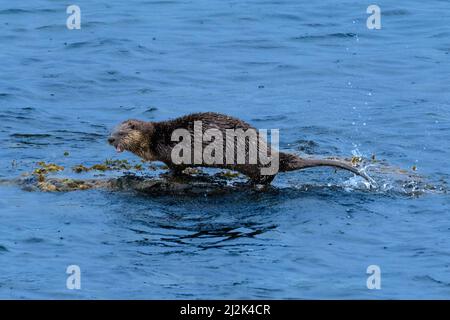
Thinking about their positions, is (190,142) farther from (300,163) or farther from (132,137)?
(300,163)

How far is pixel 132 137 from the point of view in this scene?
12445 millimetres

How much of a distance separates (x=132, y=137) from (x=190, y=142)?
0.74 m

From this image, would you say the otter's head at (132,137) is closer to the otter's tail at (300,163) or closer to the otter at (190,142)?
the otter at (190,142)

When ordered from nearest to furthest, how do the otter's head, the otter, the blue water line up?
the blue water, the otter, the otter's head

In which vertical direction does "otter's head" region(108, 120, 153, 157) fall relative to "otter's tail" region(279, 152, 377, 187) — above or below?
above

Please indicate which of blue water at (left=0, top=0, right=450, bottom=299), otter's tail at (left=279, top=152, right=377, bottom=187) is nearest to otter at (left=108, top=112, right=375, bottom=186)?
otter's tail at (left=279, top=152, right=377, bottom=187)

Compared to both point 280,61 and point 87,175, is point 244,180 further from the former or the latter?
point 280,61

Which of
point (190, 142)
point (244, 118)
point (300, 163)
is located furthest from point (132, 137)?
point (244, 118)

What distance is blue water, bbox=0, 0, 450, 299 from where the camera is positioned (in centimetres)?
1005

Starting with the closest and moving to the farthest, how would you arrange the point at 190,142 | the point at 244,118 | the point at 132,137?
the point at 190,142 < the point at 132,137 < the point at 244,118

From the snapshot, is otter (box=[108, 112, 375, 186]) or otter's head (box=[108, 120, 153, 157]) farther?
otter's head (box=[108, 120, 153, 157])

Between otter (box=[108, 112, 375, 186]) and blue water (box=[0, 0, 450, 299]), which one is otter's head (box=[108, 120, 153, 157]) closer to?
otter (box=[108, 112, 375, 186])

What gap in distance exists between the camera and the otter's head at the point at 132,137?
40.8 ft
